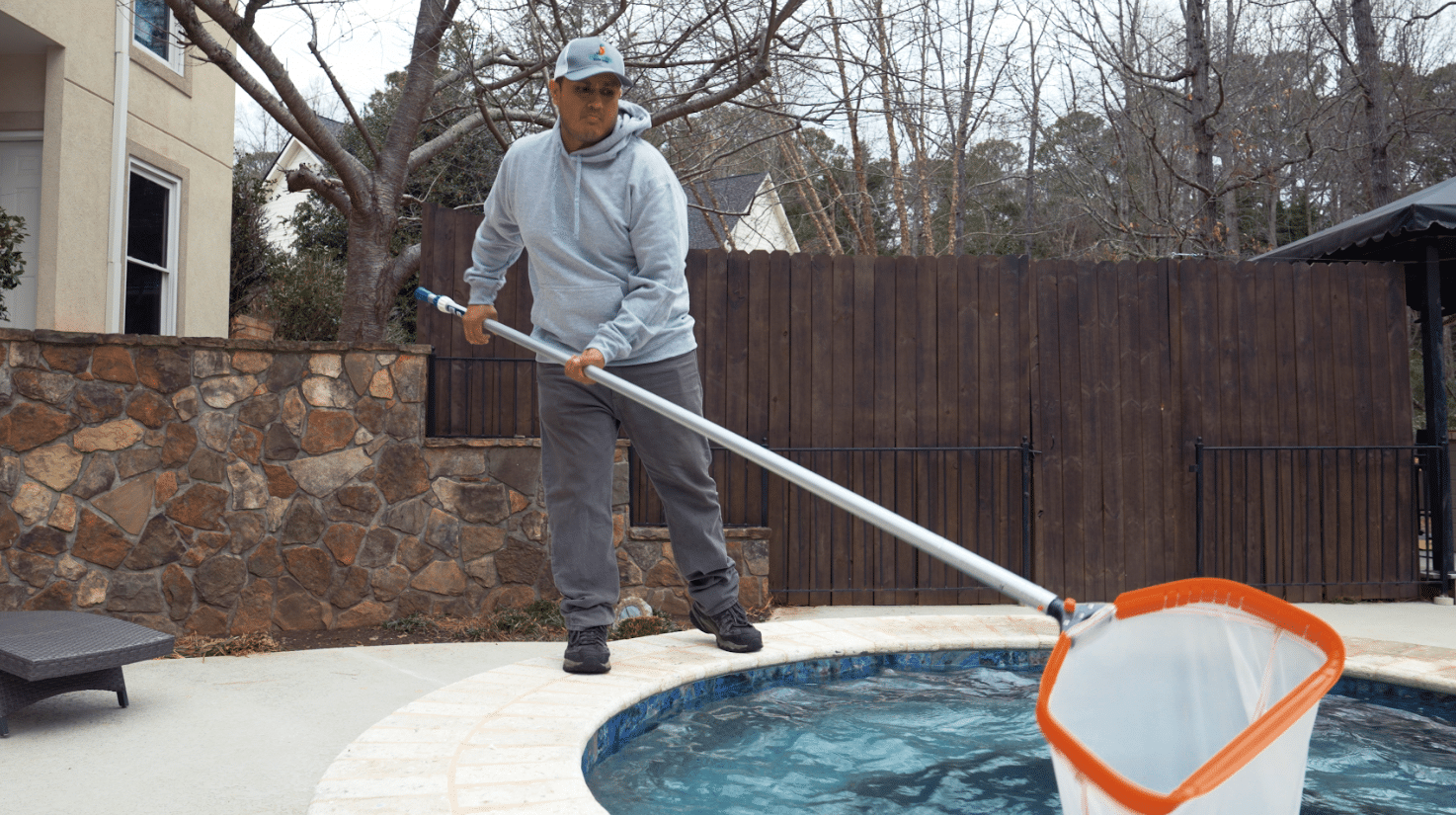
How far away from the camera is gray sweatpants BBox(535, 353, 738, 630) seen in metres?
2.72

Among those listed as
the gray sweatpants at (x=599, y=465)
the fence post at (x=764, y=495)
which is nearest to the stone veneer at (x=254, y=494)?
the fence post at (x=764, y=495)

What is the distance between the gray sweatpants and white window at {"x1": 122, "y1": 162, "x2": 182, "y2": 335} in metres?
6.26

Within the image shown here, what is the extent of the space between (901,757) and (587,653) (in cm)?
88

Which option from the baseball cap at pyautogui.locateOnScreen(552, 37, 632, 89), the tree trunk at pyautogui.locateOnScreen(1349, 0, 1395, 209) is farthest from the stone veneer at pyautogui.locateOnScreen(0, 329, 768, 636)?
the tree trunk at pyautogui.locateOnScreen(1349, 0, 1395, 209)

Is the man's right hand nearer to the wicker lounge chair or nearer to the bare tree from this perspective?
the wicker lounge chair

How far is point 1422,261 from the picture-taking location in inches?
216

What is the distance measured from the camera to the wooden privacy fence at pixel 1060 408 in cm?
534

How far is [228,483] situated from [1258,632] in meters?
4.08

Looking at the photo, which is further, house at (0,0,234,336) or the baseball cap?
house at (0,0,234,336)

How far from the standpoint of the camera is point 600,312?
2686mm

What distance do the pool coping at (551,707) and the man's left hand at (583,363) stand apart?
805 millimetres

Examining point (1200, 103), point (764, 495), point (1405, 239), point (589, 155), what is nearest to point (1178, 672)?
point (589, 155)

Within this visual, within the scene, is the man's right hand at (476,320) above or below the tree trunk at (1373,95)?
below

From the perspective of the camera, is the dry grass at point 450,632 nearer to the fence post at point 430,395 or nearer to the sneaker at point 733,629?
the fence post at point 430,395
